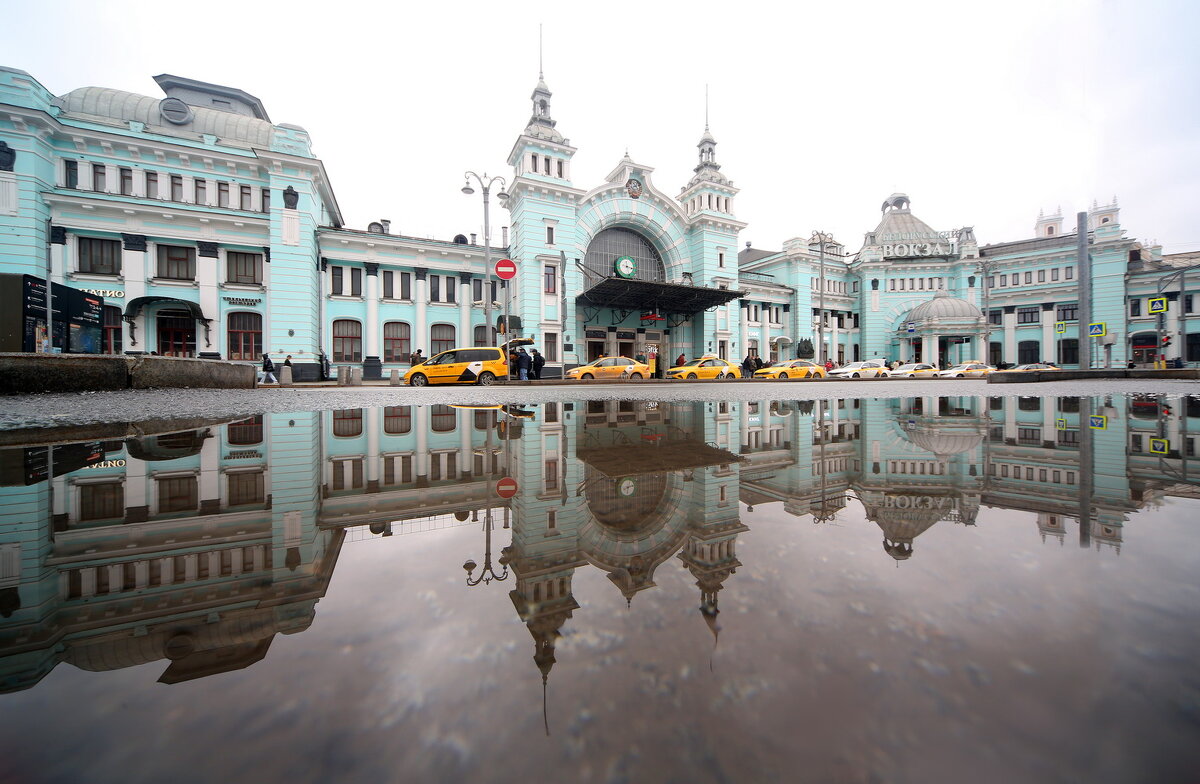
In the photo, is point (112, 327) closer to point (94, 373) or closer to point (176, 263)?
point (176, 263)

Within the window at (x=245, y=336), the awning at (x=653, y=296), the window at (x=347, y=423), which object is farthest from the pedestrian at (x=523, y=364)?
the window at (x=245, y=336)

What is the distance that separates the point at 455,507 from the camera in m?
2.14

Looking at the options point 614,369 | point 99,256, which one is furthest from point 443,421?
point 99,256

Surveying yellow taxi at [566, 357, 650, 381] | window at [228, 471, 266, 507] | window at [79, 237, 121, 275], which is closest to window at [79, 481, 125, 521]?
window at [228, 471, 266, 507]

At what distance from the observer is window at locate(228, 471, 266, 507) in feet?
7.02

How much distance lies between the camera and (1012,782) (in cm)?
58

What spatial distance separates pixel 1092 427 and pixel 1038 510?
391cm

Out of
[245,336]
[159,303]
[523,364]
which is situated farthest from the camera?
[245,336]

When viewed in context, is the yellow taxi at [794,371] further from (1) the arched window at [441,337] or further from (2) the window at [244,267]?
(2) the window at [244,267]

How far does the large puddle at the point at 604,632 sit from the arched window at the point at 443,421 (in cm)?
259

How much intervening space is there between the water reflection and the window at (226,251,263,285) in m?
26.3

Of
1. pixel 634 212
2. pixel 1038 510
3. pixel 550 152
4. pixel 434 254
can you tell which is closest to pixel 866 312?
pixel 634 212

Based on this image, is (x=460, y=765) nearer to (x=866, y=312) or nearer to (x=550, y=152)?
(x=550, y=152)

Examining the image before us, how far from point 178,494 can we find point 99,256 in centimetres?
3102
